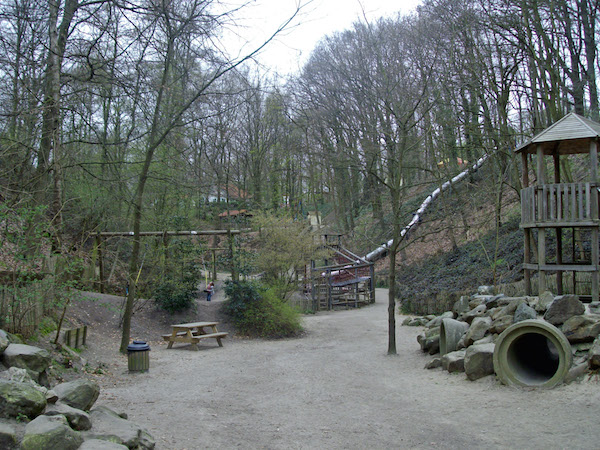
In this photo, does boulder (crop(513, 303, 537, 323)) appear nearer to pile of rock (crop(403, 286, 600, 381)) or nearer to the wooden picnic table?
pile of rock (crop(403, 286, 600, 381))

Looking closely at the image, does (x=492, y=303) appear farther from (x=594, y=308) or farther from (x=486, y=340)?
(x=594, y=308)

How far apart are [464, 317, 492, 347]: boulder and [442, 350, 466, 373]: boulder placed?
0.28 metres

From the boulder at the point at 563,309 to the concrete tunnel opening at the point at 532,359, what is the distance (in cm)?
49

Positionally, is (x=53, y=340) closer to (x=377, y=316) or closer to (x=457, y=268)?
(x=377, y=316)

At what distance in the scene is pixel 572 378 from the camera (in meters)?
7.09

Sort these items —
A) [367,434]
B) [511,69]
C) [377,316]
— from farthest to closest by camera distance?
[377,316], [511,69], [367,434]

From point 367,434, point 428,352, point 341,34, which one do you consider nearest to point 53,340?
point 367,434

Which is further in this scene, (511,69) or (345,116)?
(345,116)

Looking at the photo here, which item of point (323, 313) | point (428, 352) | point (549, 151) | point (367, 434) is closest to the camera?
point (367, 434)

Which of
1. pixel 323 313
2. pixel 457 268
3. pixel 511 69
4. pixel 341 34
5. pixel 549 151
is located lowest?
pixel 323 313

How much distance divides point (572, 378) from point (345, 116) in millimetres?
20669

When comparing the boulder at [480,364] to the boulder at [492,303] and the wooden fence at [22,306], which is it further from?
the wooden fence at [22,306]

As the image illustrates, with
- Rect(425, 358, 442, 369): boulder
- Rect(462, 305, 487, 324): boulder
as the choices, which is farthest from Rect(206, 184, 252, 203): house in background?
Rect(425, 358, 442, 369): boulder

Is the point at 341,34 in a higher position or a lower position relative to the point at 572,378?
higher
